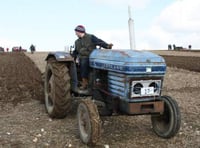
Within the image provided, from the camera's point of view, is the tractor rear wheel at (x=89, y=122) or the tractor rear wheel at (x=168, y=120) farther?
the tractor rear wheel at (x=168, y=120)

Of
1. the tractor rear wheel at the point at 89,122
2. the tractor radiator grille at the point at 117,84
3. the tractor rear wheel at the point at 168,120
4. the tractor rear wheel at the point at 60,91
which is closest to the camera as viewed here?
the tractor rear wheel at the point at 89,122

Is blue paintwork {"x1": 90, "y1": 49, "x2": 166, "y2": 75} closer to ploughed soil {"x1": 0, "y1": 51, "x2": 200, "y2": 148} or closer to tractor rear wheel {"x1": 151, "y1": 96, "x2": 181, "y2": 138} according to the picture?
tractor rear wheel {"x1": 151, "y1": 96, "x2": 181, "y2": 138}

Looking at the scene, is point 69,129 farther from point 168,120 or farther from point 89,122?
point 168,120

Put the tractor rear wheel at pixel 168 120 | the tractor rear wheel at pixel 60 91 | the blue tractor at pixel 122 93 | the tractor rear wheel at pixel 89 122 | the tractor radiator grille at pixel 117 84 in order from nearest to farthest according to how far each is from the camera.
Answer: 1. the tractor rear wheel at pixel 89 122
2. the blue tractor at pixel 122 93
3. the tractor radiator grille at pixel 117 84
4. the tractor rear wheel at pixel 168 120
5. the tractor rear wheel at pixel 60 91

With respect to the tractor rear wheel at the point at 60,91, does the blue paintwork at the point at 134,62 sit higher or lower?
higher

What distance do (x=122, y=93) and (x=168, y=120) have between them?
1166 mm

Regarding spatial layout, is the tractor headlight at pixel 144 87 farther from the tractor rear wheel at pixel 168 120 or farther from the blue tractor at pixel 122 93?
the tractor rear wheel at pixel 168 120

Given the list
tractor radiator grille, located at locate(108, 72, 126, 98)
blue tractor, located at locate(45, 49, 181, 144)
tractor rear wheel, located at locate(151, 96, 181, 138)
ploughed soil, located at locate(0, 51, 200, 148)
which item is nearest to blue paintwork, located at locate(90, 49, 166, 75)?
blue tractor, located at locate(45, 49, 181, 144)

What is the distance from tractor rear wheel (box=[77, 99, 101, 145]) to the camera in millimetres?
6398

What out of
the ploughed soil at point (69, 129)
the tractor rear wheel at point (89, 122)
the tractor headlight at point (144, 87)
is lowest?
the ploughed soil at point (69, 129)

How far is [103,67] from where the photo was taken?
732cm

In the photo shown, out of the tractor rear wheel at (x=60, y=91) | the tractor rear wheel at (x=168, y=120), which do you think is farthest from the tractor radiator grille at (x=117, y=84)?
the tractor rear wheel at (x=60, y=91)

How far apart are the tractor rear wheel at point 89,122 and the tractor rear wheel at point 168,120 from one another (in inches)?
53.5

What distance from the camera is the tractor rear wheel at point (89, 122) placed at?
6.40 metres
